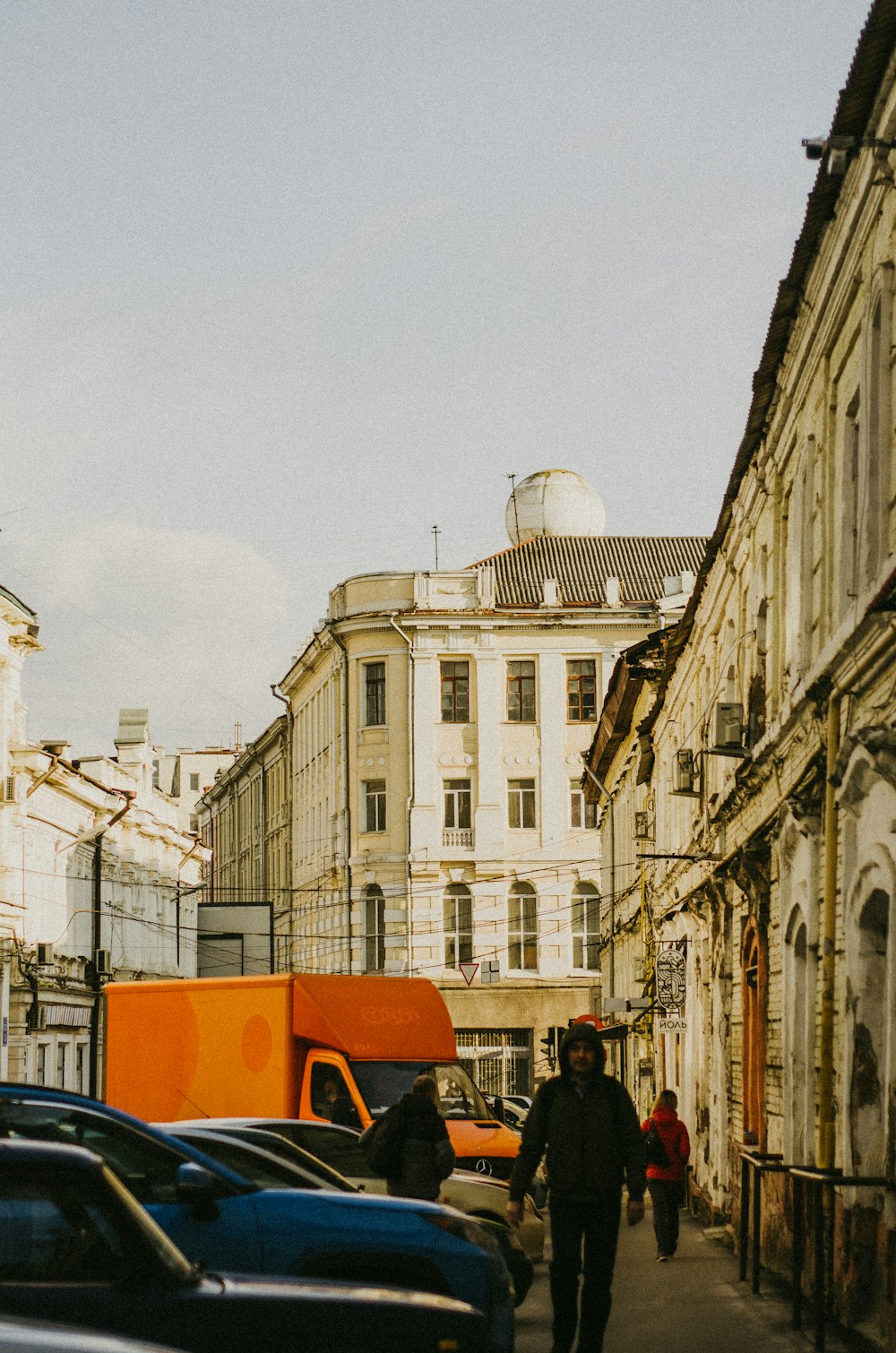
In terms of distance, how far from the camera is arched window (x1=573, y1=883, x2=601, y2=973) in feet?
214

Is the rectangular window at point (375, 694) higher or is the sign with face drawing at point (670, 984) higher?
the rectangular window at point (375, 694)

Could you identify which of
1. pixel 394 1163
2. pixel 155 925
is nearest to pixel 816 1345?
pixel 394 1163

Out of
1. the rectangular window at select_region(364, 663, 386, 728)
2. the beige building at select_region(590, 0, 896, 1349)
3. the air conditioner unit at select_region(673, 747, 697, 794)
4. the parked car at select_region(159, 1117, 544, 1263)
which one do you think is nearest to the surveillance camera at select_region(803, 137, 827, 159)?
the beige building at select_region(590, 0, 896, 1349)

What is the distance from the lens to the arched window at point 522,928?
65188mm

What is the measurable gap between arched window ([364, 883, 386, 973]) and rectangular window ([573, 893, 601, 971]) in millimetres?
5880

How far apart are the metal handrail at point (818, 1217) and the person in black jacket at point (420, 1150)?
2.42 m

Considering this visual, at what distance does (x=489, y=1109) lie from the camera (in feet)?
73.4

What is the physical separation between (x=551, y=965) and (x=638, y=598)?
12.1m

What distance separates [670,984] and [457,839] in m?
36.1

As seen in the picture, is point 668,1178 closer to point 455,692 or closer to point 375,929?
point 375,929

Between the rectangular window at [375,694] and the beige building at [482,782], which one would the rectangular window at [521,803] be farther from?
the rectangular window at [375,694]

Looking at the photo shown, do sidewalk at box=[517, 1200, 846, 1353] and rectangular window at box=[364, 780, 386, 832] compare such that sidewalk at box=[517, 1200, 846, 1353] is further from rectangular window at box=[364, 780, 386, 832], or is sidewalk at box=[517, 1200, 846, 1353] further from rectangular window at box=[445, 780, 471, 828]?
rectangular window at box=[364, 780, 386, 832]

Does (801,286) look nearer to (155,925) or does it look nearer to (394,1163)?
(394,1163)

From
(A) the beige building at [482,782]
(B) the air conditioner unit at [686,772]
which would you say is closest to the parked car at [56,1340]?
(B) the air conditioner unit at [686,772]
